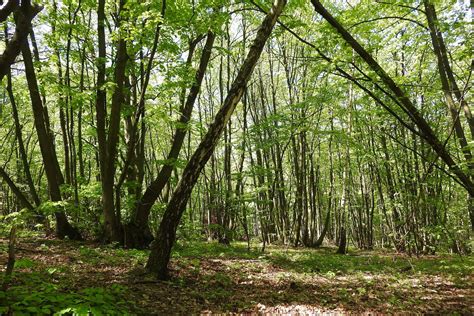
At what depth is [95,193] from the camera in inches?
401

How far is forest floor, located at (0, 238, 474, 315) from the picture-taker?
3945mm

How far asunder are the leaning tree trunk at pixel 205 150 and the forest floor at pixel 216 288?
2.85 feet

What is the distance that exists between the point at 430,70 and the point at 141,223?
1443cm

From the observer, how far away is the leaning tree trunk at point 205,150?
5.46m

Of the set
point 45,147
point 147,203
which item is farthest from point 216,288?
point 45,147

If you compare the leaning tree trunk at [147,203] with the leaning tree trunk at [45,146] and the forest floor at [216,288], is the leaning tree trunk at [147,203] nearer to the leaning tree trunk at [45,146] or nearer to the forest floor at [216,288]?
the forest floor at [216,288]

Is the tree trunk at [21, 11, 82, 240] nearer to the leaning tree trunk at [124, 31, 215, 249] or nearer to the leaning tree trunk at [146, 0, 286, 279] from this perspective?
the leaning tree trunk at [124, 31, 215, 249]

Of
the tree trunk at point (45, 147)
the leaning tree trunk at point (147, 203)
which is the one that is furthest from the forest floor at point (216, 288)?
the tree trunk at point (45, 147)

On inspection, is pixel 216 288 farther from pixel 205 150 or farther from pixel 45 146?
pixel 45 146

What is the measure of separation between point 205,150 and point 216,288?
274cm

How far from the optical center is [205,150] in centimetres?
544

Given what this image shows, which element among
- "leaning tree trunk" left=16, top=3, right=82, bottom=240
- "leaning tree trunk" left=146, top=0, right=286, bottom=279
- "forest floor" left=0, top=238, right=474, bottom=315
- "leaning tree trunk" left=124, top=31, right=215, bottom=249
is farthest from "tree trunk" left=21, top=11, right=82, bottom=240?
"leaning tree trunk" left=146, top=0, right=286, bottom=279

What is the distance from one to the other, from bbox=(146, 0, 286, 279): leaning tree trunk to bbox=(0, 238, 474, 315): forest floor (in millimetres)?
867

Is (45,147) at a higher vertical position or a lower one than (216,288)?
higher
